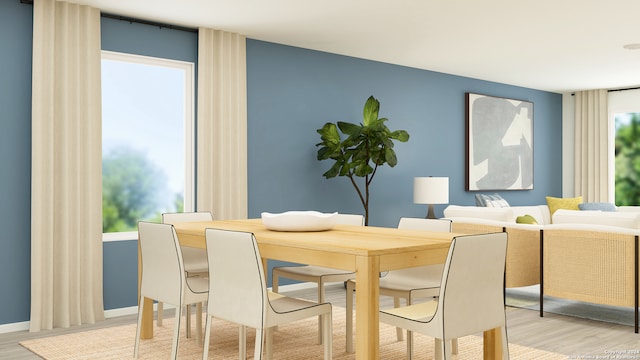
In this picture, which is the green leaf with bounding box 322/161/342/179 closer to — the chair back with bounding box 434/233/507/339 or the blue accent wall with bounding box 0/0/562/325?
the blue accent wall with bounding box 0/0/562/325

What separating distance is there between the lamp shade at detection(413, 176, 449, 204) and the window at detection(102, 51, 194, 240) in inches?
106

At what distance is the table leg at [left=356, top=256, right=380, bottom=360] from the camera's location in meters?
2.64

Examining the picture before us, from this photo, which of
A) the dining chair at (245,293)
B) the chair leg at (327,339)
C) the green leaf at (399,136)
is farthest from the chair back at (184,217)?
the green leaf at (399,136)

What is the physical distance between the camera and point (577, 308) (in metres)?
5.43

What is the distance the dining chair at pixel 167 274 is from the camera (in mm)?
3467

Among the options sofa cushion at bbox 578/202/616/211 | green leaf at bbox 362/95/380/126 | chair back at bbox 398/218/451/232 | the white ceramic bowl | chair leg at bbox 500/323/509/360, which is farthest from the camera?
sofa cushion at bbox 578/202/616/211

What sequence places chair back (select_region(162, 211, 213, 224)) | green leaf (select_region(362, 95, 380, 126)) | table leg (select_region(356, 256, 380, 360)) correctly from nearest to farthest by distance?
table leg (select_region(356, 256, 380, 360))
chair back (select_region(162, 211, 213, 224))
green leaf (select_region(362, 95, 380, 126))

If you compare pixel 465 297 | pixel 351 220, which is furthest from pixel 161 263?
pixel 465 297

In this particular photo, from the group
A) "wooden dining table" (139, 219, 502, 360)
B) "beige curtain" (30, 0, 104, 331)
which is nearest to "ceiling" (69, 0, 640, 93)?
"beige curtain" (30, 0, 104, 331)

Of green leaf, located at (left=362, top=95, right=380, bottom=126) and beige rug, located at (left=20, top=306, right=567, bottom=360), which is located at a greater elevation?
green leaf, located at (left=362, top=95, right=380, bottom=126)

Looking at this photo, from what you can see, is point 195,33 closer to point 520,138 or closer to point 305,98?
point 305,98

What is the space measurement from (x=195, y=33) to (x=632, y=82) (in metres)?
6.36

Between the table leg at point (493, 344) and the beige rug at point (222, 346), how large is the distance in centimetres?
73

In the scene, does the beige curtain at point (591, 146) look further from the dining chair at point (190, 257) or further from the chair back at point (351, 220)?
the dining chair at point (190, 257)
